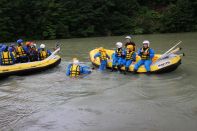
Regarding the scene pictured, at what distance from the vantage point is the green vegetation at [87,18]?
80.7 feet

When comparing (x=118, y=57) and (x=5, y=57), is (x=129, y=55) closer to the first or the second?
(x=118, y=57)

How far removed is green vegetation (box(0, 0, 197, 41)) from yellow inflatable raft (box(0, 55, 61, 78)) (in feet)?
39.0

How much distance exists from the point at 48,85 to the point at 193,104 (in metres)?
4.07

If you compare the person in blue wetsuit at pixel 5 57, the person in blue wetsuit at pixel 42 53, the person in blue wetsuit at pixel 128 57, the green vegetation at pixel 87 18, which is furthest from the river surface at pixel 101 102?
the green vegetation at pixel 87 18

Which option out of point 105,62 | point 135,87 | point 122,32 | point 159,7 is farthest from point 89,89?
point 159,7

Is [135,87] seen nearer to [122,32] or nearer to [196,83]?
[196,83]

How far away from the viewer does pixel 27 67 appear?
11758mm

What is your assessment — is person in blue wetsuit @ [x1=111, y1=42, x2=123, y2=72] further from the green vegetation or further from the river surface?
the green vegetation

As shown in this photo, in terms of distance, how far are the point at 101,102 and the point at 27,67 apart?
3.99m

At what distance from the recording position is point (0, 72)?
440 inches

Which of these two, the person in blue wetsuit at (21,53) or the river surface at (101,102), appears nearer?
the river surface at (101,102)

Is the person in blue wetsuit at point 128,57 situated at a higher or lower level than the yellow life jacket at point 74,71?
higher

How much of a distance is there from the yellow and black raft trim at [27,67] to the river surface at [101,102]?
17 cm

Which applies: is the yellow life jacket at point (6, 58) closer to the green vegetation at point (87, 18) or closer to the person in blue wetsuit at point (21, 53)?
the person in blue wetsuit at point (21, 53)
